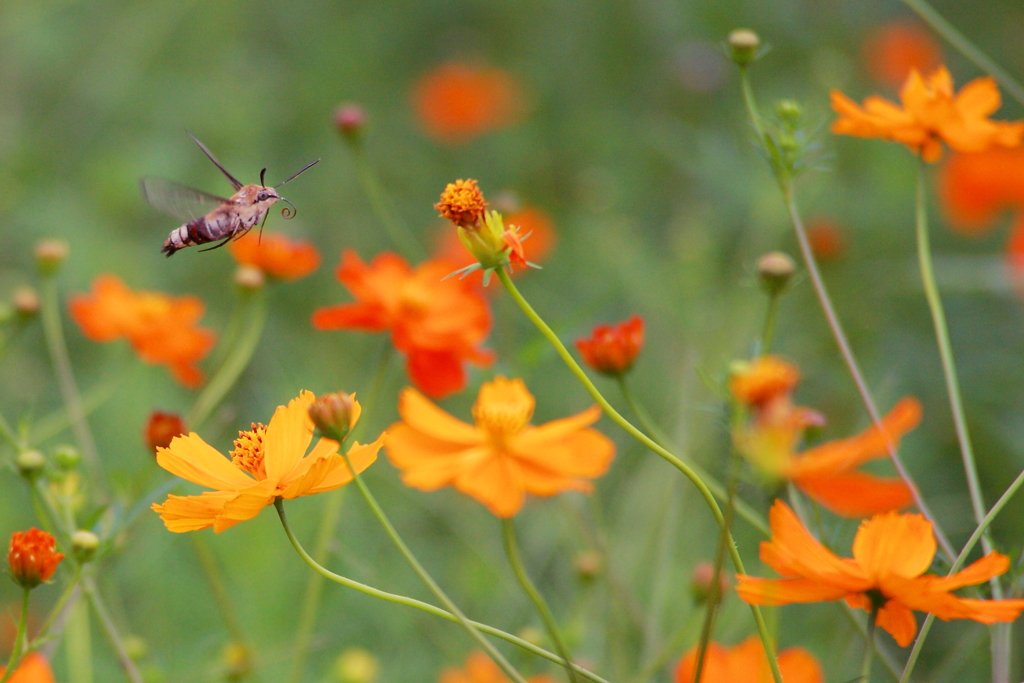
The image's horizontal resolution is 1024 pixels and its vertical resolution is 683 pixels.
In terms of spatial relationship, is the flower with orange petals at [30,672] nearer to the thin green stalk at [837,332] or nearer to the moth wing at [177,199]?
the moth wing at [177,199]

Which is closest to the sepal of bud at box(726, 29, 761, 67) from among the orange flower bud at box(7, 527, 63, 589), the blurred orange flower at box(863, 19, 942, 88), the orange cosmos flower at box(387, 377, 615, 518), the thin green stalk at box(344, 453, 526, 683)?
the orange cosmos flower at box(387, 377, 615, 518)

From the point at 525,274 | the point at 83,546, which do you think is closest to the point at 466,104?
the point at 525,274

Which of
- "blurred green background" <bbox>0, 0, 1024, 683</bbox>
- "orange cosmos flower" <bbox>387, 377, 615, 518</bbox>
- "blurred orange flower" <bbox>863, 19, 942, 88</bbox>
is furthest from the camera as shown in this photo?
"blurred orange flower" <bbox>863, 19, 942, 88</bbox>

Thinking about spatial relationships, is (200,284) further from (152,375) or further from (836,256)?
(836,256)

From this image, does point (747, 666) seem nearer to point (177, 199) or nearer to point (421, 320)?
point (421, 320)

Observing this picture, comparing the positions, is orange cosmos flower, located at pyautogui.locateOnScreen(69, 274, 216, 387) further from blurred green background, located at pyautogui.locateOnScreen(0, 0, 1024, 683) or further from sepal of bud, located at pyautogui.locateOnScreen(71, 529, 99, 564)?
sepal of bud, located at pyautogui.locateOnScreen(71, 529, 99, 564)

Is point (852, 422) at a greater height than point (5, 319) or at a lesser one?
lesser

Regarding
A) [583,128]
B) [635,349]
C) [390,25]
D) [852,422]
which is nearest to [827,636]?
[852,422]
